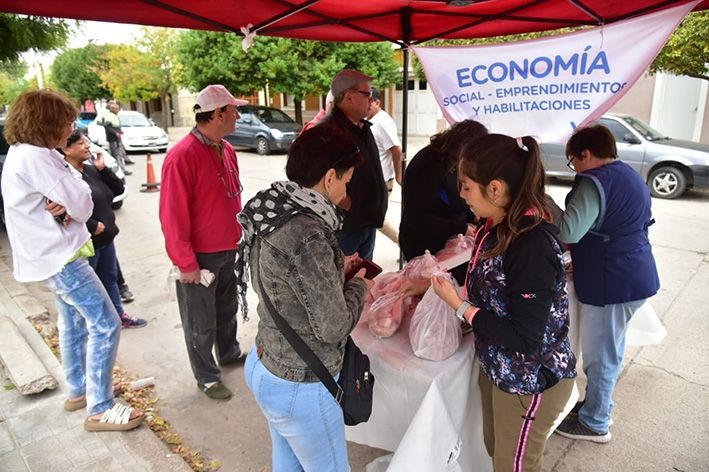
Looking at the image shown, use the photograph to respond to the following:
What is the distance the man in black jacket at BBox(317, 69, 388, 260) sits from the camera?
327 centimetres

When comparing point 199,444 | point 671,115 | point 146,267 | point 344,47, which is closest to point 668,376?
point 199,444

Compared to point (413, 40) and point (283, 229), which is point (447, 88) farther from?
point (283, 229)

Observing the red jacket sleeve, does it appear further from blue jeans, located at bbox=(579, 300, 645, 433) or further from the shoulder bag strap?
blue jeans, located at bbox=(579, 300, 645, 433)

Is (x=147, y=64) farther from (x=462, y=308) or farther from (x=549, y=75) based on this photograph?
(x=462, y=308)

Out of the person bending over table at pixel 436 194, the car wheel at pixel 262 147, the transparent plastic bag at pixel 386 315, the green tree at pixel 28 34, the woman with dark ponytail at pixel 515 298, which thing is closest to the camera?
the woman with dark ponytail at pixel 515 298

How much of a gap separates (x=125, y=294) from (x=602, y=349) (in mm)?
4441

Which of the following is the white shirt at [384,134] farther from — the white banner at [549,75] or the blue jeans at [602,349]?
the blue jeans at [602,349]

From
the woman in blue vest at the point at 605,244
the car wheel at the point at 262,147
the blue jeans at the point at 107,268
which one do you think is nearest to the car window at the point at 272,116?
the car wheel at the point at 262,147

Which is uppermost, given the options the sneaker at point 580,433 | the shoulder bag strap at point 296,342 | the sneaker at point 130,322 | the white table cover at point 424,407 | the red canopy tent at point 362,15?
the red canopy tent at point 362,15

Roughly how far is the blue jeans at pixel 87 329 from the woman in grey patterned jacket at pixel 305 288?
1.39 meters

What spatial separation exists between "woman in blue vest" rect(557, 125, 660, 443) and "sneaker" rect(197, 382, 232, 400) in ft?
7.43

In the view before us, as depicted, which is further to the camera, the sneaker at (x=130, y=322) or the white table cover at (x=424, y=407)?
the sneaker at (x=130, y=322)

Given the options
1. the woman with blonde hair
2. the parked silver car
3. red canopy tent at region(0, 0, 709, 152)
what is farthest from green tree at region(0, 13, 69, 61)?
the parked silver car

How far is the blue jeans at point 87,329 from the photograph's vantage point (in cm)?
253
